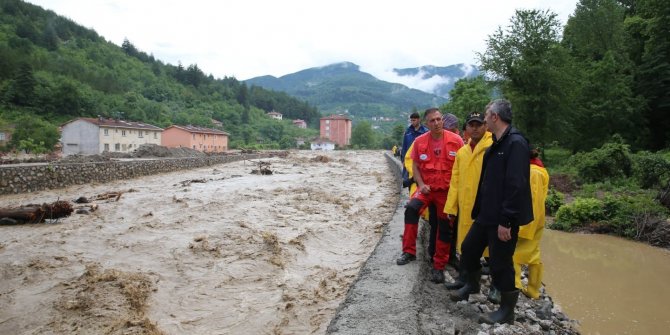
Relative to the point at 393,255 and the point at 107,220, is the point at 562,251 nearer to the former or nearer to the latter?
the point at 393,255

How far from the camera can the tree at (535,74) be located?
23781 mm

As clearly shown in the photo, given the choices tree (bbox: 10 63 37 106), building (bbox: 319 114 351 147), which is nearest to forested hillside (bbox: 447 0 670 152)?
tree (bbox: 10 63 37 106)

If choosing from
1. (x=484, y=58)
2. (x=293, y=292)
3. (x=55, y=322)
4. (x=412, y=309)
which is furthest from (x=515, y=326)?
(x=484, y=58)

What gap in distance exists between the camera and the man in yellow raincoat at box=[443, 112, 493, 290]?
12.2 feet

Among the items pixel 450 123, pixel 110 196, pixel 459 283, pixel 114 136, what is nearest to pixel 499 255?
pixel 459 283

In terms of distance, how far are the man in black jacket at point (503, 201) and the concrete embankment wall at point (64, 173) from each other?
16621 mm

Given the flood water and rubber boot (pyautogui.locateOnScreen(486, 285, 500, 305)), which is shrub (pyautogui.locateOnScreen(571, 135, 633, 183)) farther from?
rubber boot (pyautogui.locateOnScreen(486, 285, 500, 305))

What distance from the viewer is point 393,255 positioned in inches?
182

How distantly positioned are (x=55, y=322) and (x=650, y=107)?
32.3 m

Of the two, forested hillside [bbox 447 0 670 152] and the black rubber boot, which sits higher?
forested hillside [bbox 447 0 670 152]

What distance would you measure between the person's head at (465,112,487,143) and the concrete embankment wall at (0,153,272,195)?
16318 millimetres

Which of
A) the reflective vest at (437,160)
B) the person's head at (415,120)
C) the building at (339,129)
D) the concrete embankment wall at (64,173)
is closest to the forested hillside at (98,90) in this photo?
the building at (339,129)

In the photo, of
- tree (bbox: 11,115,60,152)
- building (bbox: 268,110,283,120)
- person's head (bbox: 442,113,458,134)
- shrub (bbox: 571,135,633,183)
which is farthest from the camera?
building (bbox: 268,110,283,120)

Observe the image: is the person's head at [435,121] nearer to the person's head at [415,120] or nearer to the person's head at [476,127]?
the person's head at [476,127]
